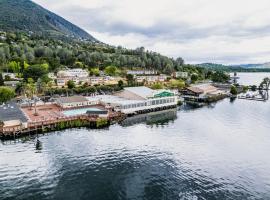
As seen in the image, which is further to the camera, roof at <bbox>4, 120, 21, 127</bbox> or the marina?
the marina

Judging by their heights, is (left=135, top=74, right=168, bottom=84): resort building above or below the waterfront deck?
above

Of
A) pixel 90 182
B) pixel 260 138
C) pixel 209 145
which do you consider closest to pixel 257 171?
pixel 209 145

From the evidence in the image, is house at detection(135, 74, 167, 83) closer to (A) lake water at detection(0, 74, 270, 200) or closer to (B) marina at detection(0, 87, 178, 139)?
(B) marina at detection(0, 87, 178, 139)

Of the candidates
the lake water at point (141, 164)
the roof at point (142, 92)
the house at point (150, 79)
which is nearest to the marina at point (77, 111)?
the roof at point (142, 92)

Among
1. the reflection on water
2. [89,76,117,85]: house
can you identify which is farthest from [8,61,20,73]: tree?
the reflection on water

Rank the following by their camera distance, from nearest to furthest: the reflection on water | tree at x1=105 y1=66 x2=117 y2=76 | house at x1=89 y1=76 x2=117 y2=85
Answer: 1. the reflection on water
2. house at x1=89 y1=76 x2=117 y2=85
3. tree at x1=105 y1=66 x2=117 y2=76

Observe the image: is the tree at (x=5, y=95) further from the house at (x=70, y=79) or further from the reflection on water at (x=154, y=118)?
the reflection on water at (x=154, y=118)

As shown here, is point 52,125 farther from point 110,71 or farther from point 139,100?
point 110,71
